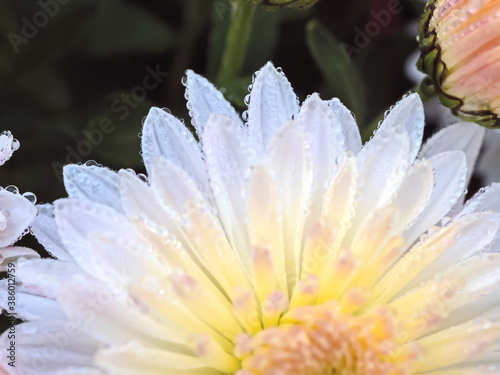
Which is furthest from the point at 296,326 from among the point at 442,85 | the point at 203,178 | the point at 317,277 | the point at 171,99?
the point at 171,99

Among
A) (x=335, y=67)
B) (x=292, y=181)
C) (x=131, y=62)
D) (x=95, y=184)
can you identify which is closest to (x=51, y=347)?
(x=95, y=184)

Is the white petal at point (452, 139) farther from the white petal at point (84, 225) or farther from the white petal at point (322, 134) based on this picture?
the white petal at point (84, 225)

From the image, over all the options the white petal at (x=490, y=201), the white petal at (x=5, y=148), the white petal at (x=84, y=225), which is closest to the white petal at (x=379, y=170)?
the white petal at (x=490, y=201)

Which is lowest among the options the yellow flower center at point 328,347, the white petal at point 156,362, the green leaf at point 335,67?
the yellow flower center at point 328,347

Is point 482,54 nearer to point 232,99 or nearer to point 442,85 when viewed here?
point 442,85

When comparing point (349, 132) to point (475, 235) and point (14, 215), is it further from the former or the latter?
point (14, 215)
